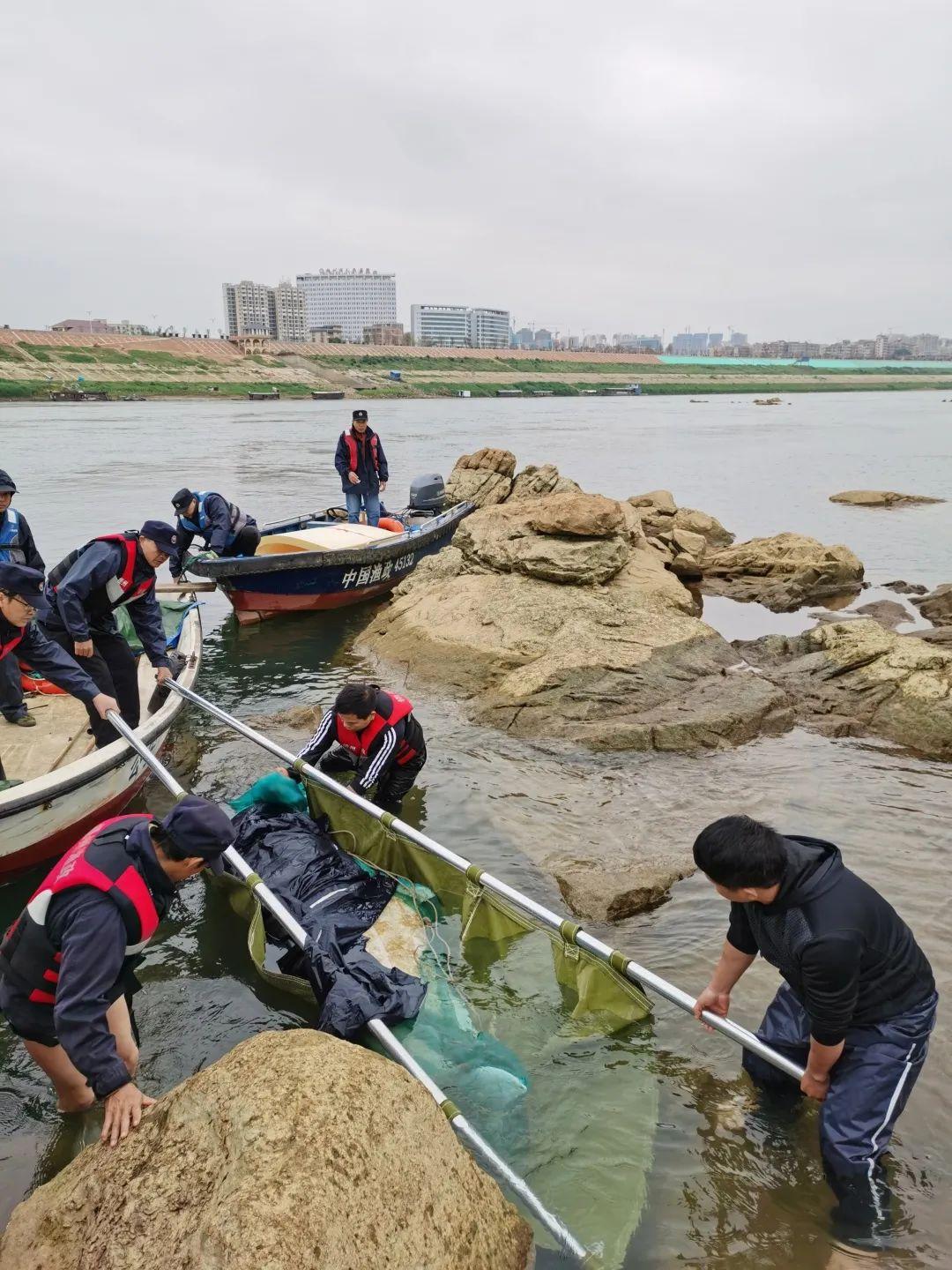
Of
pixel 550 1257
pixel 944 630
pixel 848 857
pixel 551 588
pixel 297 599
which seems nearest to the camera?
pixel 550 1257

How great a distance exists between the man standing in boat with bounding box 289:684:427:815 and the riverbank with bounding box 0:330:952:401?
2615 inches

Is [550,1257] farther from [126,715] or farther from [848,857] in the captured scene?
[126,715]

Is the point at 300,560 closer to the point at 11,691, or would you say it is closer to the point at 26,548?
the point at 26,548

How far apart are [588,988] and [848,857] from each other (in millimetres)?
2707

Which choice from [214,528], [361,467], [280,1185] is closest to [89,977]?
[280,1185]

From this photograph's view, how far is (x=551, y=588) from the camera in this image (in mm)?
10836

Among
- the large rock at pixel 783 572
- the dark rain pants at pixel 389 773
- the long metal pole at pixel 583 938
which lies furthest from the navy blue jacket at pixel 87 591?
the large rock at pixel 783 572

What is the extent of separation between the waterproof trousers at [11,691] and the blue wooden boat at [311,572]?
476 cm

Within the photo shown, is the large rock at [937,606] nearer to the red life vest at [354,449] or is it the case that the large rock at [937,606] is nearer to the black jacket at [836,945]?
the red life vest at [354,449]

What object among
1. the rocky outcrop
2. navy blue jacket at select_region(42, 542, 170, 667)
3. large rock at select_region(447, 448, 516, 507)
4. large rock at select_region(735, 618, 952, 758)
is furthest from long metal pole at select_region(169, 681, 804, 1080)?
the rocky outcrop

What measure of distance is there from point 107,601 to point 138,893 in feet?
13.4

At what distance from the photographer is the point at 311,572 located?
41.8 ft

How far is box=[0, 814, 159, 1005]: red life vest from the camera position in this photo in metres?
3.16

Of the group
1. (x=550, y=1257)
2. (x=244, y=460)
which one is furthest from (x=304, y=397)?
(x=550, y=1257)
